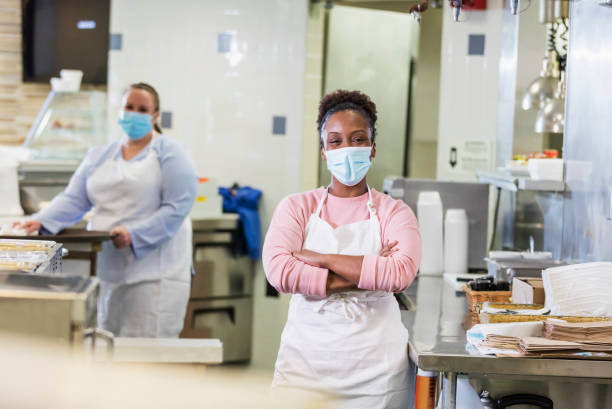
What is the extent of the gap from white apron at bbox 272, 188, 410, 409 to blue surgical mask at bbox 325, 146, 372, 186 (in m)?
0.19

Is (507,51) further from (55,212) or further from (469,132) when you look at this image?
(55,212)

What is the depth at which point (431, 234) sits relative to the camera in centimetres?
393

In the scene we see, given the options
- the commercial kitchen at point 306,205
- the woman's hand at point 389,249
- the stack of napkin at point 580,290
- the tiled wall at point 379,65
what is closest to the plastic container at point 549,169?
the commercial kitchen at point 306,205

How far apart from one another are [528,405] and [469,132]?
2923 millimetres

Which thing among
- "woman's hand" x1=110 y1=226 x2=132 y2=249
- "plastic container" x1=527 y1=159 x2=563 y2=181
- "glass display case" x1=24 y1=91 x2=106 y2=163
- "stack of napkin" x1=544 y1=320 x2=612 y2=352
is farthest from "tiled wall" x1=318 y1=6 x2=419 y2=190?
"stack of napkin" x1=544 y1=320 x2=612 y2=352

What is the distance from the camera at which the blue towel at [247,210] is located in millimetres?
5324

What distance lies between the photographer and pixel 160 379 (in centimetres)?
85

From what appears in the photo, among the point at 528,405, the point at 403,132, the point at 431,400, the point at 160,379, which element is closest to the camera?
the point at 160,379

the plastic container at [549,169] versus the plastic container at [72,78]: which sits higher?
the plastic container at [72,78]

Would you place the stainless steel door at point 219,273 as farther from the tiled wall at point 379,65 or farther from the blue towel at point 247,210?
the tiled wall at point 379,65

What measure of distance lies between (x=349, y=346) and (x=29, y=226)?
1709mm

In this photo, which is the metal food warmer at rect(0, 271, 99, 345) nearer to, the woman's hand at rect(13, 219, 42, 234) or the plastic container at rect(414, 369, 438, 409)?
the plastic container at rect(414, 369, 438, 409)

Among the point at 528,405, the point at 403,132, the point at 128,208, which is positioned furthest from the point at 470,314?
the point at 403,132

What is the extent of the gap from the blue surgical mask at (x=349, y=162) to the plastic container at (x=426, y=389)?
0.62 m
